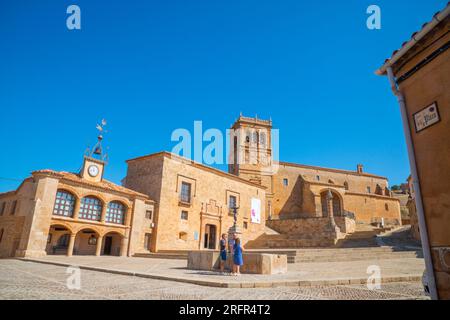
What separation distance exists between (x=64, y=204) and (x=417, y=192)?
19.1 metres

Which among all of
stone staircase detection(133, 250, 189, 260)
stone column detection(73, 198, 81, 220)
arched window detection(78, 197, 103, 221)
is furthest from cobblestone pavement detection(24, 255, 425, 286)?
arched window detection(78, 197, 103, 221)

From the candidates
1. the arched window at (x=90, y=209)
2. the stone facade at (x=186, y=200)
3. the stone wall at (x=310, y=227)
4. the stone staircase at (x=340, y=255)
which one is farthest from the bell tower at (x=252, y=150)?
the stone staircase at (x=340, y=255)

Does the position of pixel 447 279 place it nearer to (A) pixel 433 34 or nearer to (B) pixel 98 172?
(A) pixel 433 34

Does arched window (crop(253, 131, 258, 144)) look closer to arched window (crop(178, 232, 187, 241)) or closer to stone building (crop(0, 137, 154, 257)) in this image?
arched window (crop(178, 232, 187, 241))

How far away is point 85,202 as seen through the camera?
18984 mm

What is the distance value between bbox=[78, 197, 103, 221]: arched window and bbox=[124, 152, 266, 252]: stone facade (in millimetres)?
4348

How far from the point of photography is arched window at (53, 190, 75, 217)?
686 inches

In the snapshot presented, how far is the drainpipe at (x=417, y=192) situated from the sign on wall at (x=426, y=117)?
19 centimetres

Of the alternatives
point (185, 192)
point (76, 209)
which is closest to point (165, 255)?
point (76, 209)

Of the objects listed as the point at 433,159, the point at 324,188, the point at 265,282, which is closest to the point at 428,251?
the point at 433,159

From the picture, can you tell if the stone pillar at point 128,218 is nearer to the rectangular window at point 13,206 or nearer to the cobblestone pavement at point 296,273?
the rectangular window at point 13,206

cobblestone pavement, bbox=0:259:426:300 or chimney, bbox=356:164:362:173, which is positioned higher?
chimney, bbox=356:164:362:173

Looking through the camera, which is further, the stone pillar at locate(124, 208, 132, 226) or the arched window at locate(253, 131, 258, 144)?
the arched window at locate(253, 131, 258, 144)
